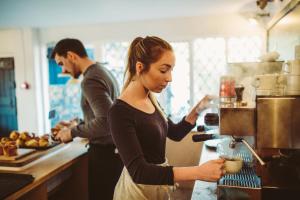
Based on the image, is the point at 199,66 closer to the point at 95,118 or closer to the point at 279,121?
the point at 95,118

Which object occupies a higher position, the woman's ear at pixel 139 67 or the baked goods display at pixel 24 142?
the woman's ear at pixel 139 67

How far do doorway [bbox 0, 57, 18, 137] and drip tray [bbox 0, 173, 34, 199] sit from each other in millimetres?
3386

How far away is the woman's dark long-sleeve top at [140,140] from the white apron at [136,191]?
0.12 meters

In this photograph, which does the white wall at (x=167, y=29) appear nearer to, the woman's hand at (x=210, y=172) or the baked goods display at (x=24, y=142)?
the baked goods display at (x=24, y=142)

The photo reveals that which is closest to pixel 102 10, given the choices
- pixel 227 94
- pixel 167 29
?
pixel 167 29

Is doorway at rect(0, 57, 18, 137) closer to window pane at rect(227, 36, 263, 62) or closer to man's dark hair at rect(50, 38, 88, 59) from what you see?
man's dark hair at rect(50, 38, 88, 59)

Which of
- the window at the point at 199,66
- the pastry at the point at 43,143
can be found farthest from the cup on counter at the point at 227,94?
the window at the point at 199,66

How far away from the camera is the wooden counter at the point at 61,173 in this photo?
1.71 meters

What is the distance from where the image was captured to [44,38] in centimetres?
457

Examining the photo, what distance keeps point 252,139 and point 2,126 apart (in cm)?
477

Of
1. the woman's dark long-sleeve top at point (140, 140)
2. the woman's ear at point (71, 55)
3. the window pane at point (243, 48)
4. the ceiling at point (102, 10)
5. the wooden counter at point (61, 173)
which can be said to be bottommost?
the wooden counter at point (61, 173)

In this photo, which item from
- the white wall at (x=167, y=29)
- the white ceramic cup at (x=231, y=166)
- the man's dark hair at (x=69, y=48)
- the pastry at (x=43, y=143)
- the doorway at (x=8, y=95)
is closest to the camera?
the white ceramic cup at (x=231, y=166)

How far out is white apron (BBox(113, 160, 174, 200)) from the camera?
1.13 metres

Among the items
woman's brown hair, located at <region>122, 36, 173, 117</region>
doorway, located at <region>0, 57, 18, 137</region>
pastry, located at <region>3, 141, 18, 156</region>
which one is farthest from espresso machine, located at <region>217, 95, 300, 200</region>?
doorway, located at <region>0, 57, 18, 137</region>
